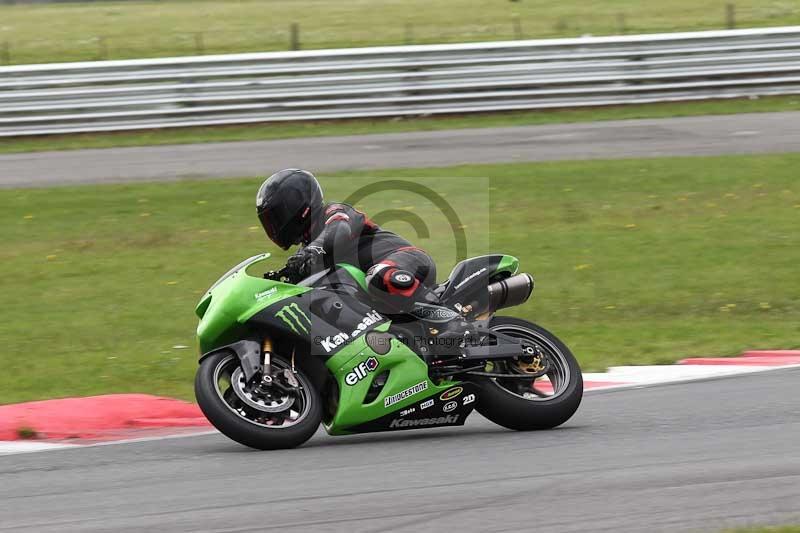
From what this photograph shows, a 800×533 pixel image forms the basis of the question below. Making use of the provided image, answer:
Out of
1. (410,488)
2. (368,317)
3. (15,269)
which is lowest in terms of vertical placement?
(15,269)

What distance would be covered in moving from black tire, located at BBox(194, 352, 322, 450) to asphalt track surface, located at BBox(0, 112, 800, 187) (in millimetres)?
11151

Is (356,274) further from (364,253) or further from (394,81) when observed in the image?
(394,81)

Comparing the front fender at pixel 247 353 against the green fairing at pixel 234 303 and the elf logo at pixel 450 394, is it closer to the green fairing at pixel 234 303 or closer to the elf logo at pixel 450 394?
the green fairing at pixel 234 303

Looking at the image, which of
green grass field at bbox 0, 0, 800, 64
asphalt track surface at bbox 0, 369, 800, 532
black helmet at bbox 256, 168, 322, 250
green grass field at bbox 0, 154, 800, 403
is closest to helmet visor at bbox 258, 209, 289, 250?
black helmet at bbox 256, 168, 322, 250

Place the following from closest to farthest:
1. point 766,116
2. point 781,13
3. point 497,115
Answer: point 766,116 < point 497,115 < point 781,13

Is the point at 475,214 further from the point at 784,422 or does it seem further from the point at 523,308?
the point at 784,422

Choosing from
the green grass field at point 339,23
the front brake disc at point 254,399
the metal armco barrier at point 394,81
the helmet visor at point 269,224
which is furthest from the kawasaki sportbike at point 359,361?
the green grass field at point 339,23

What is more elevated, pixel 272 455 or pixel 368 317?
pixel 368 317

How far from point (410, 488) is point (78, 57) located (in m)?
24.6

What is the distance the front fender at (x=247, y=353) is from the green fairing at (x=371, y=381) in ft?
1.37

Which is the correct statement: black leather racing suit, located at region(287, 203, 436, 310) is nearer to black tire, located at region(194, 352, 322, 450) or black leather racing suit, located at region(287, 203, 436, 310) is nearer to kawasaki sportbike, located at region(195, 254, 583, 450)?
kawasaki sportbike, located at region(195, 254, 583, 450)

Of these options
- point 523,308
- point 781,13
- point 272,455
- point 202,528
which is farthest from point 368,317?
point 781,13

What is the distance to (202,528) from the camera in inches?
197

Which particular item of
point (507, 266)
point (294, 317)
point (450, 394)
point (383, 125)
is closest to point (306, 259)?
point (294, 317)
